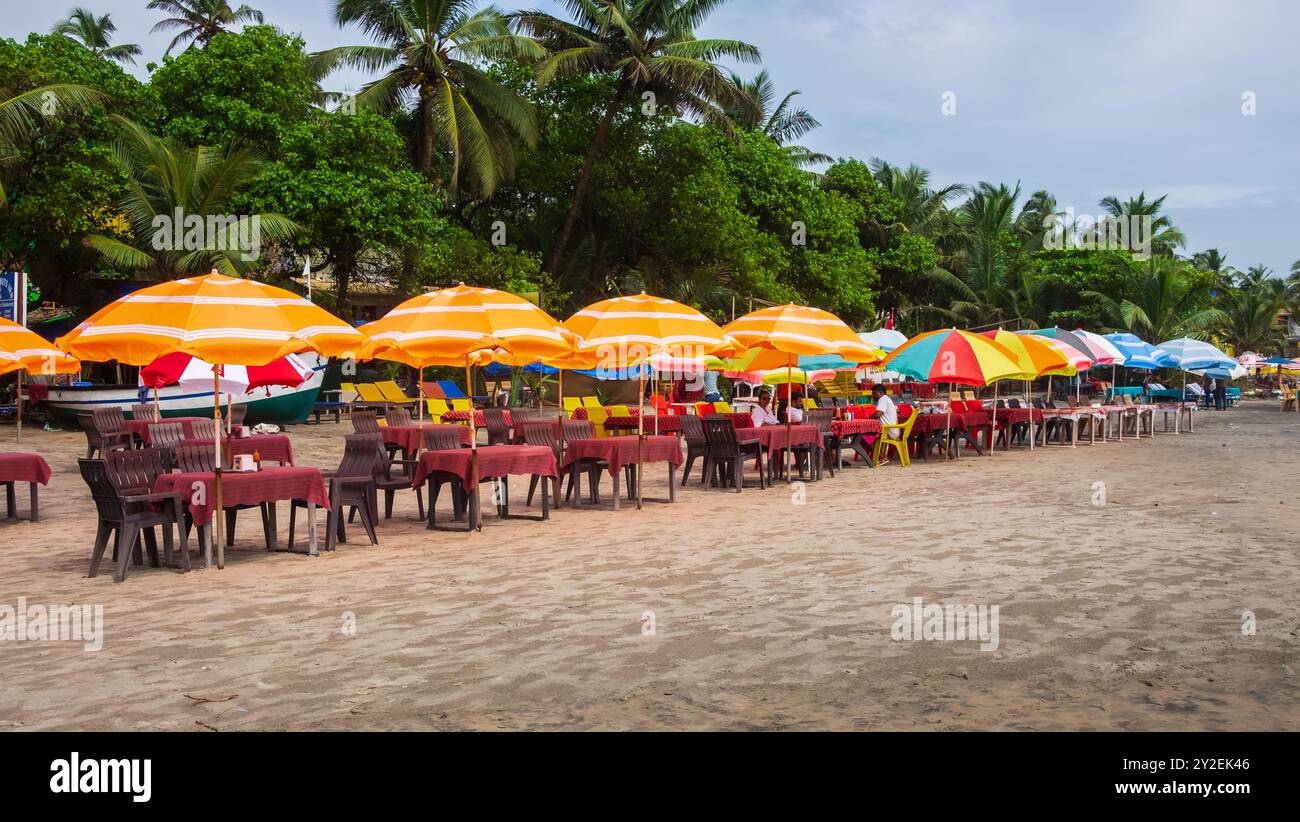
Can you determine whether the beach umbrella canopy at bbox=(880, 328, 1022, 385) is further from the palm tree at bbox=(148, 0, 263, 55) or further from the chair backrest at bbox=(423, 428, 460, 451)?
the palm tree at bbox=(148, 0, 263, 55)

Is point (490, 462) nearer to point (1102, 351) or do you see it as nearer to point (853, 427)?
point (853, 427)

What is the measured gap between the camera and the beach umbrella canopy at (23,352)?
12.9 m

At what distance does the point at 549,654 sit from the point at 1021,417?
19.8 m

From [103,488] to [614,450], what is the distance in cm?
602

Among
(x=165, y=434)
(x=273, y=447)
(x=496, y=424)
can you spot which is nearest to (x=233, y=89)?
(x=496, y=424)

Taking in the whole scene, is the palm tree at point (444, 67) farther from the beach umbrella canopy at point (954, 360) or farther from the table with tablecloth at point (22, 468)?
the table with tablecloth at point (22, 468)

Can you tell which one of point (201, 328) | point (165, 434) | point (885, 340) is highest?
point (885, 340)

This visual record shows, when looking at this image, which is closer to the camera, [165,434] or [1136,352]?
[165,434]

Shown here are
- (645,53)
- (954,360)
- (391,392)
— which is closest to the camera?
(954,360)

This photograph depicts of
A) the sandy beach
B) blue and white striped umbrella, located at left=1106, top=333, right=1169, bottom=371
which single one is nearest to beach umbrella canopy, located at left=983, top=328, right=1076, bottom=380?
the sandy beach

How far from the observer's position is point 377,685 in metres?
5.96

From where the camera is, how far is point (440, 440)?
1278cm

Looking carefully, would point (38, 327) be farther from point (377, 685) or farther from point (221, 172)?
point (377, 685)
